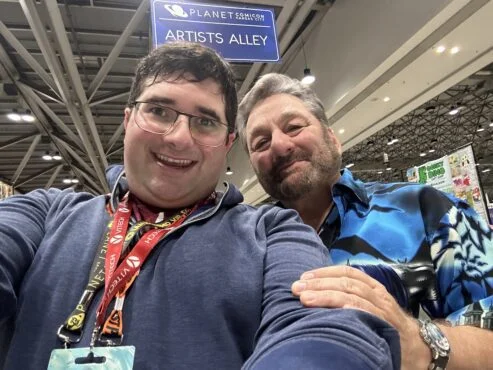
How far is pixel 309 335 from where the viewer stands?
2.34 feet

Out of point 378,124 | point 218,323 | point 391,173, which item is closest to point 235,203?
point 218,323

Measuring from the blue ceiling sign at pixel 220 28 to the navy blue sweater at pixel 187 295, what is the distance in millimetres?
2342

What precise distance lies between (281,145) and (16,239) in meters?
1.13

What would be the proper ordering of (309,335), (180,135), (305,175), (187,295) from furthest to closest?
(305,175) → (180,135) → (187,295) → (309,335)

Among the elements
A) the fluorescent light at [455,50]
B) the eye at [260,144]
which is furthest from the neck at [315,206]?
the fluorescent light at [455,50]

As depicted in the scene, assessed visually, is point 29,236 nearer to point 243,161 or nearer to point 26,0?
point 26,0

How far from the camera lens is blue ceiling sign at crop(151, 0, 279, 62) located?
314cm

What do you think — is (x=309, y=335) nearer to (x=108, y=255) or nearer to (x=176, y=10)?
(x=108, y=255)

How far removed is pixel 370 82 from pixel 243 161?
209 inches

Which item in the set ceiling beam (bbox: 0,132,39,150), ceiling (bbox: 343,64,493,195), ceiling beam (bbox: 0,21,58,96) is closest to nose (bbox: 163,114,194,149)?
ceiling beam (bbox: 0,21,58,96)

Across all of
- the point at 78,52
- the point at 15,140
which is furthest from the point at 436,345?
the point at 15,140

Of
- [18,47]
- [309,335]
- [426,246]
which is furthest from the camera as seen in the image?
[18,47]

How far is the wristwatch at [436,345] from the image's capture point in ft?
3.55

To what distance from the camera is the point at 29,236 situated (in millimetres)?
1044
